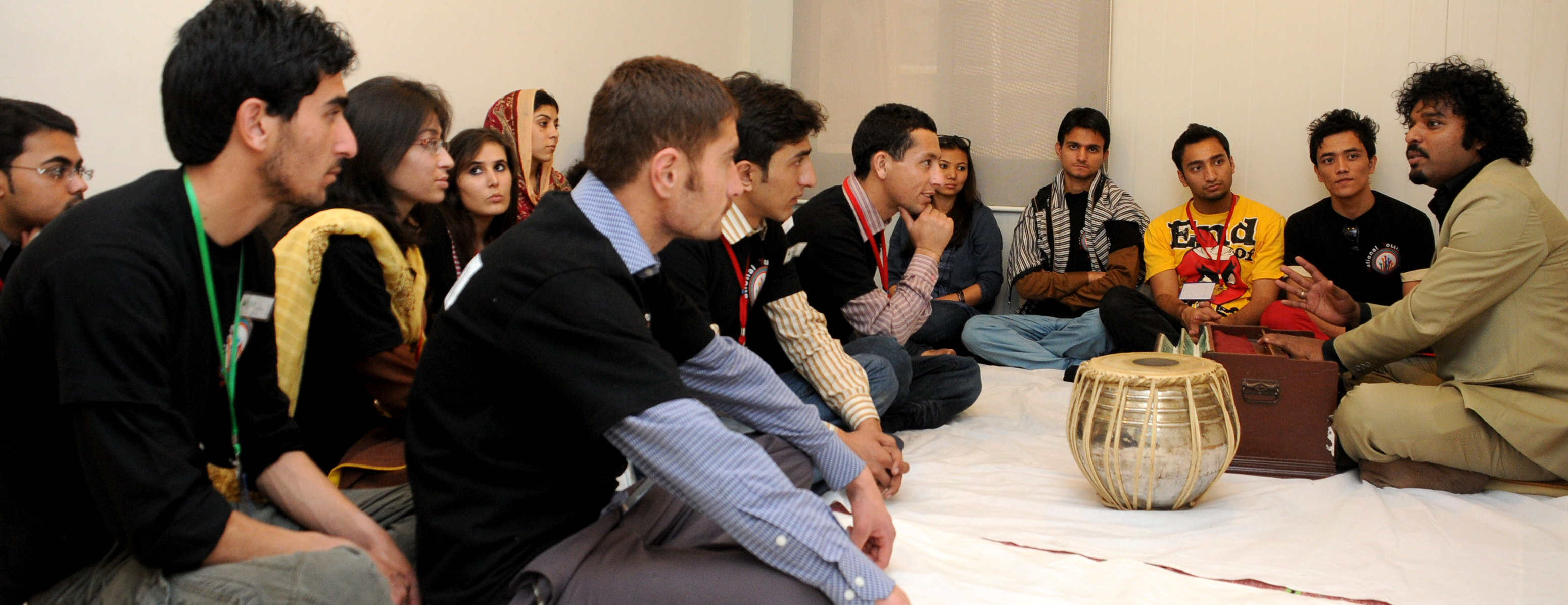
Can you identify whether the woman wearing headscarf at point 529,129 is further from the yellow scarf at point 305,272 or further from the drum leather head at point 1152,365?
the drum leather head at point 1152,365

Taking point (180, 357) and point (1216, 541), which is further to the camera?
point (1216, 541)

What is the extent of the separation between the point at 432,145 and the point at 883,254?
1.82 m

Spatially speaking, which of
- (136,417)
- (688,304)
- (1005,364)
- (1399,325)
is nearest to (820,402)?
(688,304)

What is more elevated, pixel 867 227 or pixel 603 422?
pixel 867 227

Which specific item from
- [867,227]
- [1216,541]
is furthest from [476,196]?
[1216,541]

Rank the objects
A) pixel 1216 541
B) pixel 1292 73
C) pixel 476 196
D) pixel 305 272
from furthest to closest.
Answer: pixel 1292 73
pixel 476 196
pixel 1216 541
pixel 305 272

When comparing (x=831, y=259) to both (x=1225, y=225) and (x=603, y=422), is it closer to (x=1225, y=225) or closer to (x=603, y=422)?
(x=603, y=422)

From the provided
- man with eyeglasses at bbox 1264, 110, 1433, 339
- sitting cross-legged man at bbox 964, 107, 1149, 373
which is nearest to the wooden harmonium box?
man with eyeglasses at bbox 1264, 110, 1433, 339

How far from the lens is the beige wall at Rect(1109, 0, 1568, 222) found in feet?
15.3

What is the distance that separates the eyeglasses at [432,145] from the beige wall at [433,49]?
1.22 meters

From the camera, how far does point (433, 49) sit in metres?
4.11

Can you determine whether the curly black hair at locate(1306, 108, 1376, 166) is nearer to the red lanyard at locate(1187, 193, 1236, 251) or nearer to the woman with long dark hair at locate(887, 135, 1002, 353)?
the red lanyard at locate(1187, 193, 1236, 251)

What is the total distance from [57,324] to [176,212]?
22cm

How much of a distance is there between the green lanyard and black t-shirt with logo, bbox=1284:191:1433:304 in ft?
14.9
